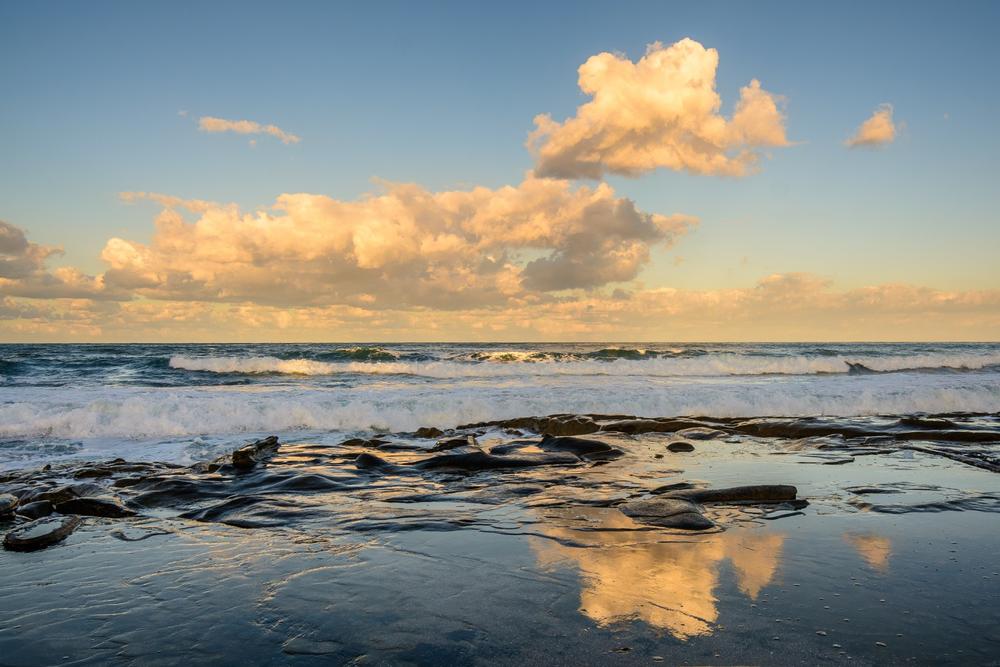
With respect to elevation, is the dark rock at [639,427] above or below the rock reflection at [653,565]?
below

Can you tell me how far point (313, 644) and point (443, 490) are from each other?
13.2 ft

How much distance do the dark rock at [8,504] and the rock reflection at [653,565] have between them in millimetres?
5114

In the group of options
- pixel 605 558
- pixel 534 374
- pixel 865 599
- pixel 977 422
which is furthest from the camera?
pixel 534 374

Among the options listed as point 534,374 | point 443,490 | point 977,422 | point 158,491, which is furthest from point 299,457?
point 534,374

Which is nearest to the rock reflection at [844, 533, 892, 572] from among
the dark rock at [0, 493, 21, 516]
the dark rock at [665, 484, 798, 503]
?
the dark rock at [665, 484, 798, 503]

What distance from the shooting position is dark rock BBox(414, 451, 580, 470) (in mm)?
8445

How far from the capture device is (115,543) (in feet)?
16.8

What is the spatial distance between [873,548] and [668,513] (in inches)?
61.9

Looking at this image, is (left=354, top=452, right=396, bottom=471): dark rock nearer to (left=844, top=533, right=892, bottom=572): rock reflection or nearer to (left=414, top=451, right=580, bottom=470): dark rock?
(left=414, top=451, right=580, bottom=470): dark rock

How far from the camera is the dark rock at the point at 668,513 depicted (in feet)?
17.5

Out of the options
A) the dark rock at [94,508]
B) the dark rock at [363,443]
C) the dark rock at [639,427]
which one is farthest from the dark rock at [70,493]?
the dark rock at [639,427]

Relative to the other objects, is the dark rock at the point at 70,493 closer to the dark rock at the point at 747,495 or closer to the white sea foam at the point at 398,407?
the white sea foam at the point at 398,407

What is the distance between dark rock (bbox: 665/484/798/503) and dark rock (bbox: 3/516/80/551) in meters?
5.45

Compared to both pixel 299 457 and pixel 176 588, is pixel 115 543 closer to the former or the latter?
pixel 176 588
